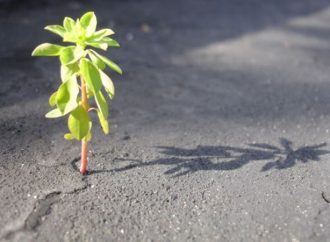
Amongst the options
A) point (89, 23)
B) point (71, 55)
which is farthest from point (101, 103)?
point (89, 23)

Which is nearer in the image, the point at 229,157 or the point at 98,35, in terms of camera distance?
the point at 98,35

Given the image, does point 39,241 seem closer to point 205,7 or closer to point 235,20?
point 235,20

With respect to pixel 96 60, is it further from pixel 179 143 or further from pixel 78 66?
pixel 179 143

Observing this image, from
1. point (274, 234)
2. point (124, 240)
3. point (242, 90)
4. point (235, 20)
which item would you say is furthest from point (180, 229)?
point (235, 20)

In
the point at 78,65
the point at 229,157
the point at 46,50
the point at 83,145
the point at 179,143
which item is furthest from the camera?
the point at 179,143

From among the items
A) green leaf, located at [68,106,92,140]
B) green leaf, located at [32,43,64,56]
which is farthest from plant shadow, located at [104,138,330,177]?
green leaf, located at [32,43,64,56]

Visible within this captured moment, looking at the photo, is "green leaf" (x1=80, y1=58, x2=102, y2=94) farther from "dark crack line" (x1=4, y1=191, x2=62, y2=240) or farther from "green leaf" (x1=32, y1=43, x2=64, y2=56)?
"dark crack line" (x1=4, y1=191, x2=62, y2=240)
